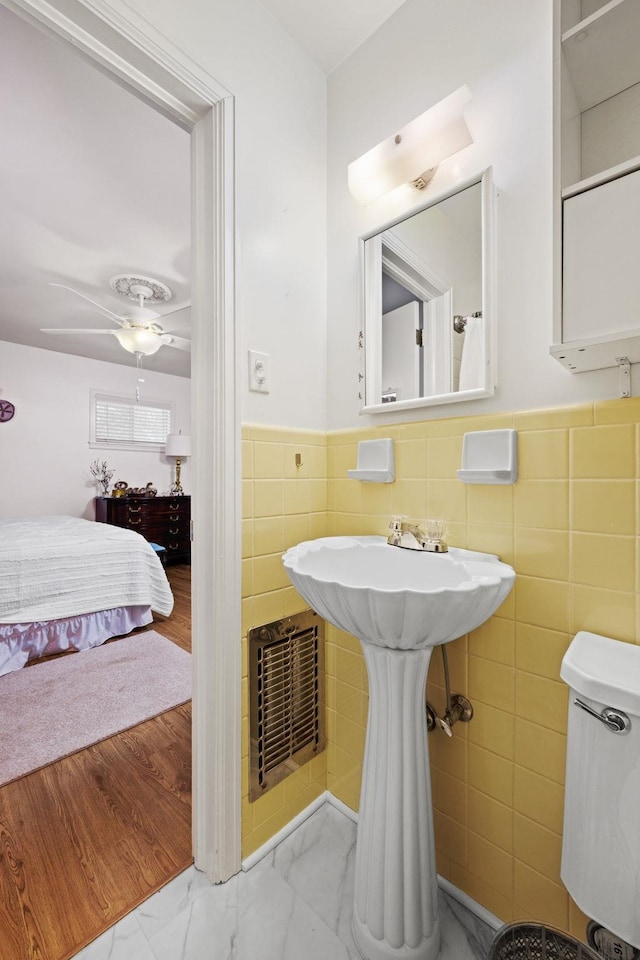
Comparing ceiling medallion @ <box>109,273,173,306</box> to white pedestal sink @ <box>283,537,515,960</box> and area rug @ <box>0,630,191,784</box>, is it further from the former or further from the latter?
white pedestal sink @ <box>283,537,515,960</box>

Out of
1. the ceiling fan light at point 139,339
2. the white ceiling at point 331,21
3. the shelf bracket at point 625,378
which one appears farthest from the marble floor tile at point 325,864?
the ceiling fan light at point 139,339

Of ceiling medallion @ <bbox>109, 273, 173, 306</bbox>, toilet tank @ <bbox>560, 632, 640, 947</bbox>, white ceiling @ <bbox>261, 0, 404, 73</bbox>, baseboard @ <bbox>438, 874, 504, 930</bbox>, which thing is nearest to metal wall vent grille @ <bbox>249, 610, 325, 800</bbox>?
baseboard @ <bbox>438, 874, 504, 930</bbox>

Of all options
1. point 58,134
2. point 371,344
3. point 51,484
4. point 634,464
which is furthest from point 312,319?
point 51,484

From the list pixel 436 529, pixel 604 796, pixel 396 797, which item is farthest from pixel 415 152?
pixel 396 797

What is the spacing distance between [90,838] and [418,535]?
140 centimetres

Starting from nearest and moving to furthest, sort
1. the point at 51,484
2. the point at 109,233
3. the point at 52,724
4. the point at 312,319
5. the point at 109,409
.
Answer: the point at 312,319 < the point at 52,724 < the point at 109,233 < the point at 51,484 < the point at 109,409

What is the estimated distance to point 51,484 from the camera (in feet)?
14.6

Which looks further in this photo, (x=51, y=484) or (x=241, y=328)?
(x=51, y=484)

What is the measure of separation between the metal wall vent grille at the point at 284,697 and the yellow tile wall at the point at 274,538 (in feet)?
0.09

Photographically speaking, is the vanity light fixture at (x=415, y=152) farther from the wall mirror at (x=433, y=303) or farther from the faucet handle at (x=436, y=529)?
the faucet handle at (x=436, y=529)

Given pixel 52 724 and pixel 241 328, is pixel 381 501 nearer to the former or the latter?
pixel 241 328

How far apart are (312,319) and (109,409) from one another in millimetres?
4295

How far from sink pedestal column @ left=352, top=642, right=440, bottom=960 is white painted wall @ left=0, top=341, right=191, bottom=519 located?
3544 mm

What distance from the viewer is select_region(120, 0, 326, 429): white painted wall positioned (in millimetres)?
1109
